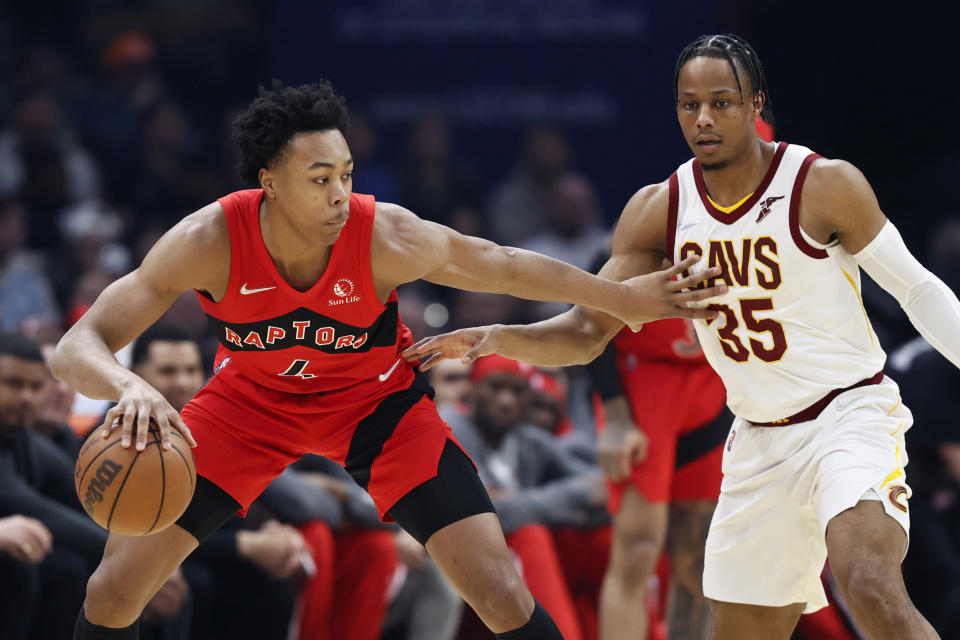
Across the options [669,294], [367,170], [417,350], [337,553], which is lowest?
[337,553]

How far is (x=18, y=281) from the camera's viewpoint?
910cm

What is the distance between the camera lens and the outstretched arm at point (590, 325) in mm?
4375

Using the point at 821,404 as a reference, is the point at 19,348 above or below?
below

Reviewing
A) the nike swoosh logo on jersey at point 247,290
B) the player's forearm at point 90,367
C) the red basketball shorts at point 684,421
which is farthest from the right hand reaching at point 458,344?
the red basketball shorts at point 684,421

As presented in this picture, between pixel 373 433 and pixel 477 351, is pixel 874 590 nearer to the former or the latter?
pixel 477 351

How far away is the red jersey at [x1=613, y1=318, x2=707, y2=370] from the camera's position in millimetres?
5879

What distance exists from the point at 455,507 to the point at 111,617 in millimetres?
1122

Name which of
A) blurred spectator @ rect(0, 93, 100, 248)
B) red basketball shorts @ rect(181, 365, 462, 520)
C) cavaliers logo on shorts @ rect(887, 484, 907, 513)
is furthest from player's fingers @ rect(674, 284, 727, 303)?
blurred spectator @ rect(0, 93, 100, 248)

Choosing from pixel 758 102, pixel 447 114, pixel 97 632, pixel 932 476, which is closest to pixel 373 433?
pixel 97 632

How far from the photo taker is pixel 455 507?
4156 mm

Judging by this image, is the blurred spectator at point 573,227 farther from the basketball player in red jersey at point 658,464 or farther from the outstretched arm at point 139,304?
the outstretched arm at point 139,304

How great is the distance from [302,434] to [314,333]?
373mm

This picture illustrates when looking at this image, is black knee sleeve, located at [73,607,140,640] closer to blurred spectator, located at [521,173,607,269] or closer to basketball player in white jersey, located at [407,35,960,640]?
basketball player in white jersey, located at [407,35,960,640]

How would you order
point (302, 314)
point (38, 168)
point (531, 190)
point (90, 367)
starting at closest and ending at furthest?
point (90, 367), point (302, 314), point (38, 168), point (531, 190)
